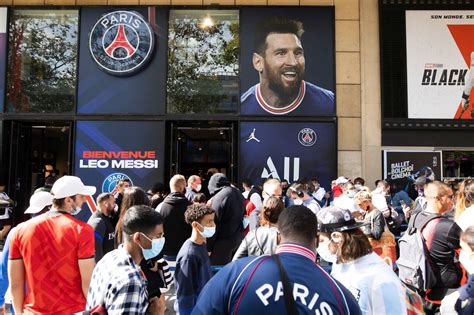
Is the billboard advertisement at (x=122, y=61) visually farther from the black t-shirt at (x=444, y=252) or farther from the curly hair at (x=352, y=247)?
the curly hair at (x=352, y=247)

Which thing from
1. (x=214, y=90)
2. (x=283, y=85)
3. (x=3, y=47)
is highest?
(x=3, y=47)

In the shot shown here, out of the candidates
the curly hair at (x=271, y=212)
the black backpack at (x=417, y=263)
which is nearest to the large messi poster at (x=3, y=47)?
the curly hair at (x=271, y=212)

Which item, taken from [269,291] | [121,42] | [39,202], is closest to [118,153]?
[121,42]

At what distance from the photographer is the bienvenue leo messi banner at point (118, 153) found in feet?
40.8

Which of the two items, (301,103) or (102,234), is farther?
(301,103)

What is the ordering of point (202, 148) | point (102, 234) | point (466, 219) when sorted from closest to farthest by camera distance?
point (466, 219) < point (102, 234) < point (202, 148)

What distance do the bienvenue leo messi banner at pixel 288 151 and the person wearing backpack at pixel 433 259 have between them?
8.15m

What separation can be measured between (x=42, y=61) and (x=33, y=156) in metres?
3.28

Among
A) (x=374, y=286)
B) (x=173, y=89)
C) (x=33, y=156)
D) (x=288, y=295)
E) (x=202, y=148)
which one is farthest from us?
(x=202, y=148)

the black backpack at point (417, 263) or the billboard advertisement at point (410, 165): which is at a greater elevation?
the billboard advertisement at point (410, 165)

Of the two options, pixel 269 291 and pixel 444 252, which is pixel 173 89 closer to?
pixel 444 252

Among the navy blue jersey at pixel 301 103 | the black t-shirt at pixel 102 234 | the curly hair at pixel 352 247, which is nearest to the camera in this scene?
the curly hair at pixel 352 247

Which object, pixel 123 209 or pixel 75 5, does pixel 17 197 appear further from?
pixel 123 209

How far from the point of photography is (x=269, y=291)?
182 cm
